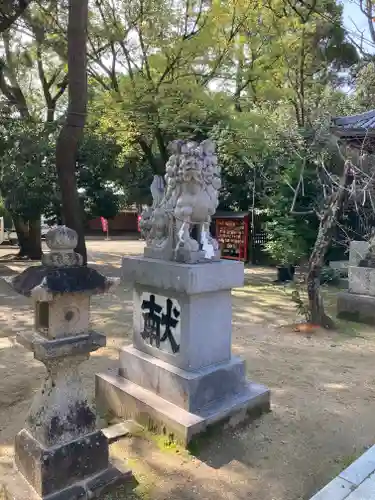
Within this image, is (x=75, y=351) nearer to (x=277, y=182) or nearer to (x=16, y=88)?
(x=277, y=182)

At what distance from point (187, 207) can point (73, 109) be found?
5.88 meters

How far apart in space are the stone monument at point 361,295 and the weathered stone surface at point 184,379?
467 cm

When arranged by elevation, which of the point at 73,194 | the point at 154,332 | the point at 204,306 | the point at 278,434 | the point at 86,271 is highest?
the point at 73,194

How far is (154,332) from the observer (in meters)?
4.29

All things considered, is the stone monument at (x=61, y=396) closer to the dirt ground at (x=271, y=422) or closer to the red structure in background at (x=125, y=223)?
the dirt ground at (x=271, y=422)

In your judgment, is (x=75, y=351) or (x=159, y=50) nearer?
(x=75, y=351)

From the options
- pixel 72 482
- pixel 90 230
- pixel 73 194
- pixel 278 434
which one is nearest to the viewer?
pixel 72 482

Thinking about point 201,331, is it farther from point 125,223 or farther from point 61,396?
point 125,223

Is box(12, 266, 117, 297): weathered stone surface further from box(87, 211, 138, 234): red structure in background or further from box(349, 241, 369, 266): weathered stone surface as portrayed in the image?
box(87, 211, 138, 234): red structure in background

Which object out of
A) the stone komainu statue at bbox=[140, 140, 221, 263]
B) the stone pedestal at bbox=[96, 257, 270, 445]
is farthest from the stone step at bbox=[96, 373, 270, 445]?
the stone komainu statue at bbox=[140, 140, 221, 263]

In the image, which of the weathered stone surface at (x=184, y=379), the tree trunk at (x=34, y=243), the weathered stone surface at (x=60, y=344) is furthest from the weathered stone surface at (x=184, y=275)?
the tree trunk at (x=34, y=243)

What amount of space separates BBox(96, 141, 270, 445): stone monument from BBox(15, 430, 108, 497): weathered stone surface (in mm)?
773

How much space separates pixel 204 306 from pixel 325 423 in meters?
1.70

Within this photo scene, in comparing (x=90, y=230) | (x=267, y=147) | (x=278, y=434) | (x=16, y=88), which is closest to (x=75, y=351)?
(x=278, y=434)
